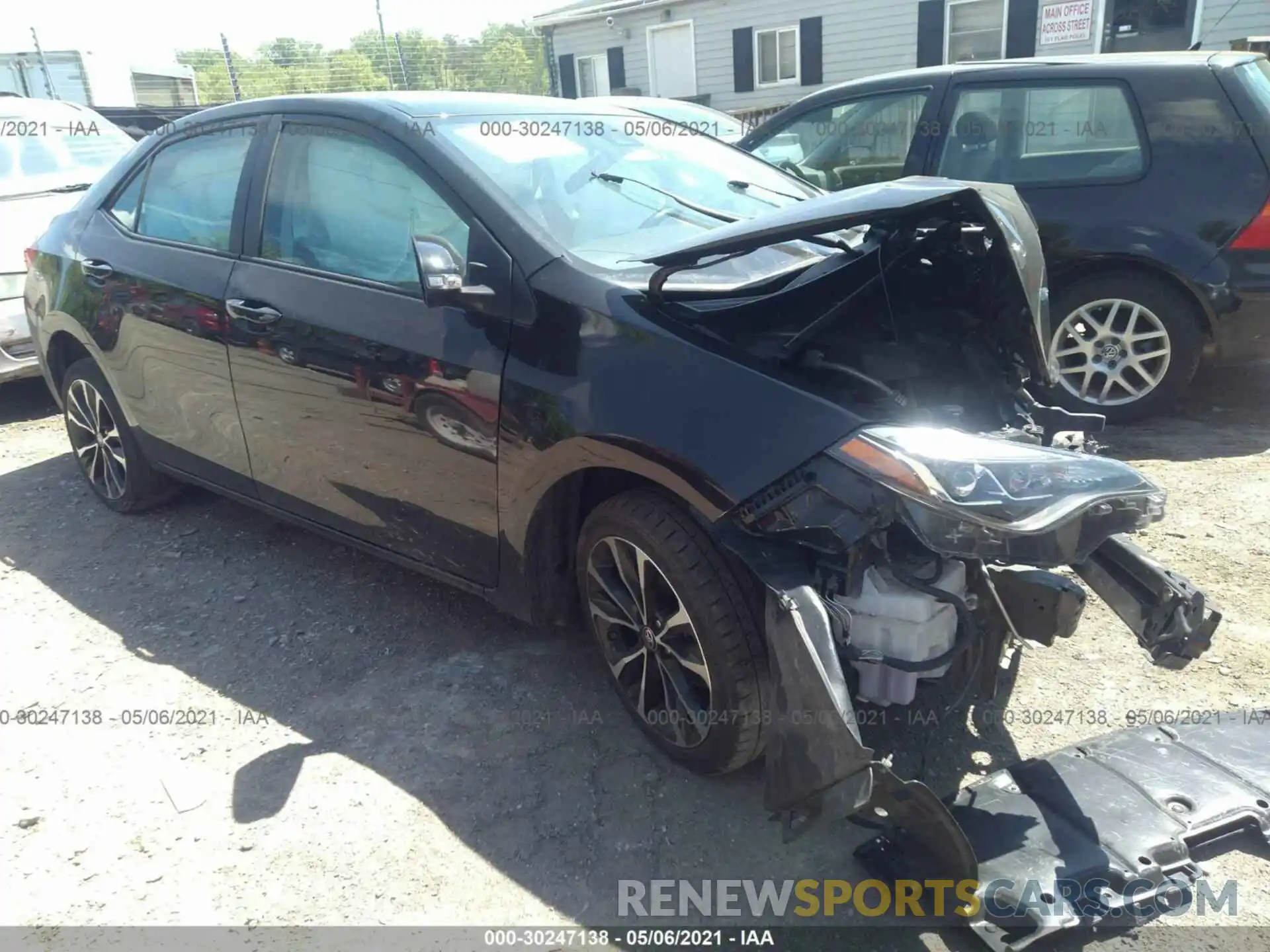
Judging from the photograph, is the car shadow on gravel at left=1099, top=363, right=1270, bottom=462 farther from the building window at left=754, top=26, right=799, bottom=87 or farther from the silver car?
the building window at left=754, top=26, right=799, bottom=87

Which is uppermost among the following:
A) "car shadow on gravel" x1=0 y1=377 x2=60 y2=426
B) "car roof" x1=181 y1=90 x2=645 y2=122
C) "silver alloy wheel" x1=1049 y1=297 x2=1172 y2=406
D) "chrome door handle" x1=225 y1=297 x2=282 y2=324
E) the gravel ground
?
"car roof" x1=181 y1=90 x2=645 y2=122

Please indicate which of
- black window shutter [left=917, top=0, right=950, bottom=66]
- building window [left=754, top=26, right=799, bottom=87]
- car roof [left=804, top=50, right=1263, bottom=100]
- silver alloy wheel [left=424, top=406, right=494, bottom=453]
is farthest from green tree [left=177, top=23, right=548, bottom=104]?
silver alloy wheel [left=424, top=406, right=494, bottom=453]

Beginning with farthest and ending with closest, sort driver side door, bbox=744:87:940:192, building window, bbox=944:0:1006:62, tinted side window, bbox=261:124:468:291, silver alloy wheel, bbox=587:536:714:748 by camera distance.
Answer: building window, bbox=944:0:1006:62 → driver side door, bbox=744:87:940:192 → tinted side window, bbox=261:124:468:291 → silver alloy wheel, bbox=587:536:714:748

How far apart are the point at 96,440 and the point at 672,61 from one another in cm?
1815

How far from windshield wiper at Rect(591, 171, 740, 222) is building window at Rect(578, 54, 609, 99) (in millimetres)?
19843

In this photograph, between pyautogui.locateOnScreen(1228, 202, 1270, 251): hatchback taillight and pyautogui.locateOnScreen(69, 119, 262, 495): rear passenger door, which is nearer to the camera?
pyautogui.locateOnScreen(69, 119, 262, 495): rear passenger door

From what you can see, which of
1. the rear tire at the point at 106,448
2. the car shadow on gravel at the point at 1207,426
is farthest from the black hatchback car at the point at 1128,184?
the rear tire at the point at 106,448

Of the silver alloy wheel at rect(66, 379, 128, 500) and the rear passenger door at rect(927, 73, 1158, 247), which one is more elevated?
the rear passenger door at rect(927, 73, 1158, 247)

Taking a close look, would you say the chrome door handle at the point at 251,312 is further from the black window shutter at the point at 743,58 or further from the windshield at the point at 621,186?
the black window shutter at the point at 743,58

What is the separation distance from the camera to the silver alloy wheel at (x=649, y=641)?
266cm

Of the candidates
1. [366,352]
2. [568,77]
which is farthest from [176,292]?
[568,77]

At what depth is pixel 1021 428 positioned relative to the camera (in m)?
2.70

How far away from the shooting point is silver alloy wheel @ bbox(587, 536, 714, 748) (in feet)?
8.73

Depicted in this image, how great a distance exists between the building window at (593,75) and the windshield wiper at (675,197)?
1984 centimetres
